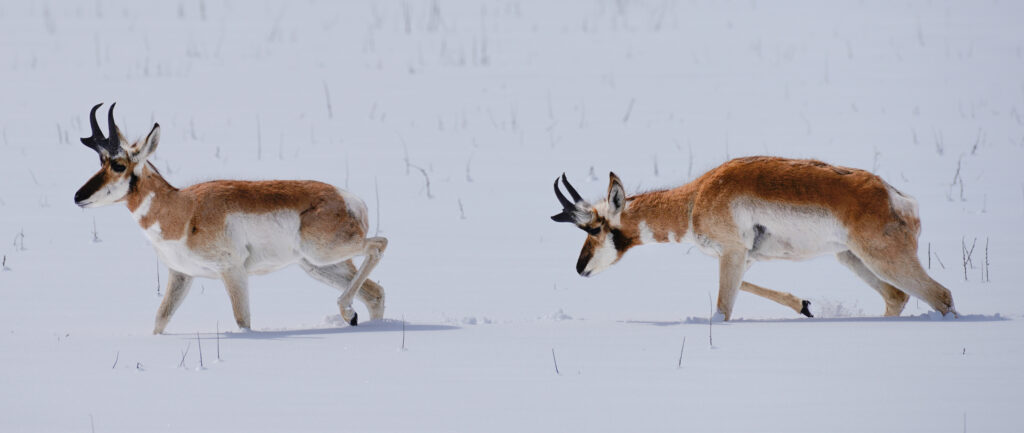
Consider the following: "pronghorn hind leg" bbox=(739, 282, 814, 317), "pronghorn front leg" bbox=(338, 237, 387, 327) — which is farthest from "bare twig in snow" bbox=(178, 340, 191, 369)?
"pronghorn hind leg" bbox=(739, 282, 814, 317)

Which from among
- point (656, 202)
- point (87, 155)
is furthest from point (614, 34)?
point (656, 202)

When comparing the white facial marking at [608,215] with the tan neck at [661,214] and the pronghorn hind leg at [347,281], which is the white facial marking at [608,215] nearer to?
the tan neck at [661,214]

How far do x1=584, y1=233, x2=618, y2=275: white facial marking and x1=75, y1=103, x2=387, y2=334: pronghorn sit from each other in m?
1.63

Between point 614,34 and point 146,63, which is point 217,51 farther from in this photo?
point 614,34

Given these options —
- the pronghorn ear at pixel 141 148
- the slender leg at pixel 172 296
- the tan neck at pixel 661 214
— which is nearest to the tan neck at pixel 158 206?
the pronghorn ear at pixel 141 148

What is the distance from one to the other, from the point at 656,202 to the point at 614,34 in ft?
56.5

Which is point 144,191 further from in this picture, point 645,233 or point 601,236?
point 645,233

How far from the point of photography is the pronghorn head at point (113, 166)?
977cm

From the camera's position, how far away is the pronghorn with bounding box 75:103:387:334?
32.3ft

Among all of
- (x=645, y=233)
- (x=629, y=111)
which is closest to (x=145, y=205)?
(x=645, y=233)

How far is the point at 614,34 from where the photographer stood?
2742 centimetres

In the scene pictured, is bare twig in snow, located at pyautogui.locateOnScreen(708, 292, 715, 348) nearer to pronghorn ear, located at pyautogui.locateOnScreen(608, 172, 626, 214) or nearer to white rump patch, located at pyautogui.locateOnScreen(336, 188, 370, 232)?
pronghorn ear, located at pyautogui.locateOnScreen(608, 172, 626, 214)

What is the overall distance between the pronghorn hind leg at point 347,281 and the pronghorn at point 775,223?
149 cm

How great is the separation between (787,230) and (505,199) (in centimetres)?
641
